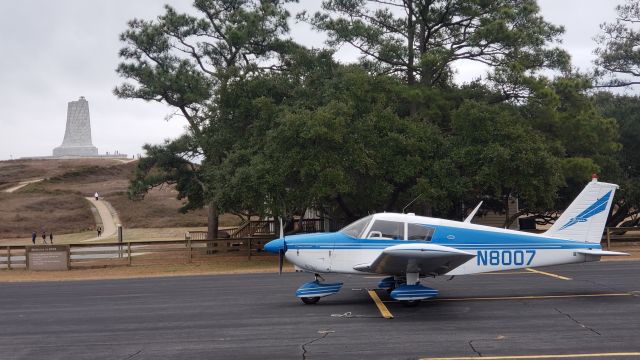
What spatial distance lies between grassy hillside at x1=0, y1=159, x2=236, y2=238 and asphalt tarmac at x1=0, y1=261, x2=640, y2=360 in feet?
123

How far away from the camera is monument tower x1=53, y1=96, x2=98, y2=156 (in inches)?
4560

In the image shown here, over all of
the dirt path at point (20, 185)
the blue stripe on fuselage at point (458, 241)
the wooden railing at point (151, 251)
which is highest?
the dirt path at point (20, 185)

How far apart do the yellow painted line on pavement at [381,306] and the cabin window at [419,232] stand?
1649 mm

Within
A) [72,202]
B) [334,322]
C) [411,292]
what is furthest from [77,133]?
[334,322]

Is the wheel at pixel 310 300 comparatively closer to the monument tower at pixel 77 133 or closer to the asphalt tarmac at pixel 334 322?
the asphalt tarmac at pixel 334 322

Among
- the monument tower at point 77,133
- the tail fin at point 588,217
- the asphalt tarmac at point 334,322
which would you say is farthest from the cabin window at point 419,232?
the monument tower at point 77,133

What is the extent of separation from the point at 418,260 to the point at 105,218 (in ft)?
218

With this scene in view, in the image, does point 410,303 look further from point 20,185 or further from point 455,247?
point 20,185

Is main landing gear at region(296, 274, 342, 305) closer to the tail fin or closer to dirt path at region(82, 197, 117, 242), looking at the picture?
the tail fin

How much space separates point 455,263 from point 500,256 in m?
1.44

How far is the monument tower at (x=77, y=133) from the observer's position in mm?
115812

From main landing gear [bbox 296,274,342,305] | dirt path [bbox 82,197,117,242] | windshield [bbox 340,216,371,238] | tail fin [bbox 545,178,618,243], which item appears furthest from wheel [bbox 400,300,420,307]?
dirt path [bbox 82,197,117,242]

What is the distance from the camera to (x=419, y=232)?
45.3 ft

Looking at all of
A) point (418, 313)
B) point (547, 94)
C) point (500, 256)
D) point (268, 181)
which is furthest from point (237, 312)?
point (547, 94)
